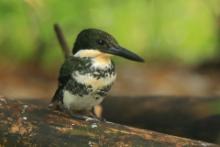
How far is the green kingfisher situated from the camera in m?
3.12

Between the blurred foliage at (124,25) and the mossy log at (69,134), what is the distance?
2.94 m

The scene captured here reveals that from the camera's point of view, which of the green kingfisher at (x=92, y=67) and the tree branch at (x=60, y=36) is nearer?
the green kingfisher at (x=92, y=67)

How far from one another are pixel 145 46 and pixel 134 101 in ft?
8.02

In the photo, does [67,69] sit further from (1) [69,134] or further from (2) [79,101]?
(1) [69,134]

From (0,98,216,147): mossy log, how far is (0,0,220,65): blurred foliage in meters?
2.94

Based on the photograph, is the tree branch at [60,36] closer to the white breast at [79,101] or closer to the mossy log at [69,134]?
the white breast at [79,101]

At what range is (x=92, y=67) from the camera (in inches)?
123

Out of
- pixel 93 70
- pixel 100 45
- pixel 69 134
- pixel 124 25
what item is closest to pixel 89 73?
pixel 93 70

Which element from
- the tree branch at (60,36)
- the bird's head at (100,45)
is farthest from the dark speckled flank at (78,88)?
the tree branch at (60,36)

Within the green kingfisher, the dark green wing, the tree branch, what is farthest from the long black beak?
the tree branch

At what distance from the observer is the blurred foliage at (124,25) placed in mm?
5980

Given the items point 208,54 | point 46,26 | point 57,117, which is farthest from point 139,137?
point 208,54

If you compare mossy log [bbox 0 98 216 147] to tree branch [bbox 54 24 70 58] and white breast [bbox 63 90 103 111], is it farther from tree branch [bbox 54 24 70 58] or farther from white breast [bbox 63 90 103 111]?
tree branch [bbox 54 24 70 58]

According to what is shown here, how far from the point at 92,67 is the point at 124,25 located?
301cm
